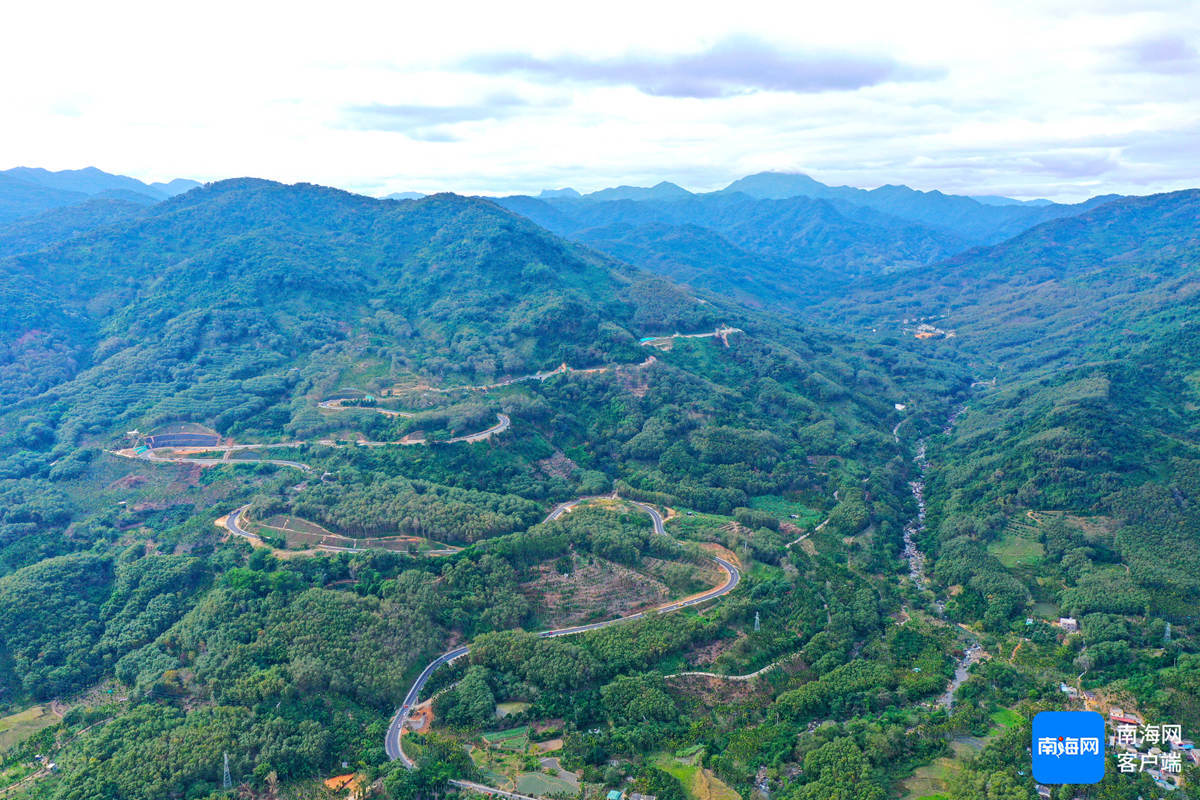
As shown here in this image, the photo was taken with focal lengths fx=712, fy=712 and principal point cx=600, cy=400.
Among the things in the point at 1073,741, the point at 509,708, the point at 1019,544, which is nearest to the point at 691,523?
the point at 509,708

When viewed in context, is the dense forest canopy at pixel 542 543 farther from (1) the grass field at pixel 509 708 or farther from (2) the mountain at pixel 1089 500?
(2) the mountain at pixel 1089 500

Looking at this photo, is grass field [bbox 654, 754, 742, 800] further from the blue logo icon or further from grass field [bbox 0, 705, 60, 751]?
grass field [bbox 0, 705, 60, 751]

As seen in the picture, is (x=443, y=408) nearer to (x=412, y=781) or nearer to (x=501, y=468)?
(x=501, y=468)

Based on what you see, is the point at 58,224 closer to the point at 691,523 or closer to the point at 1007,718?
the point at 691,523

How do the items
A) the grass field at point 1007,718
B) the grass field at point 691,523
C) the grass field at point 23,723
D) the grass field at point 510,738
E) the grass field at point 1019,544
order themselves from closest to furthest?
the grass field at point 510,738 → the grass field at point 1007,718 → the grass field at point 23,723 → the grass field at point 1019,544 → the grass field at point 691,523

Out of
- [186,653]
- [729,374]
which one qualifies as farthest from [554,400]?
[186,653]

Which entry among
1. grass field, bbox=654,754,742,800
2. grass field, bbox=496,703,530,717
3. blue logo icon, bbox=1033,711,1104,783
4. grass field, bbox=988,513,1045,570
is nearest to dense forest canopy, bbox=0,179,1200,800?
grass field, bbox=654,754,742,800

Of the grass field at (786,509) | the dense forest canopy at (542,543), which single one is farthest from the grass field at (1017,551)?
the grass field at (786,509)
